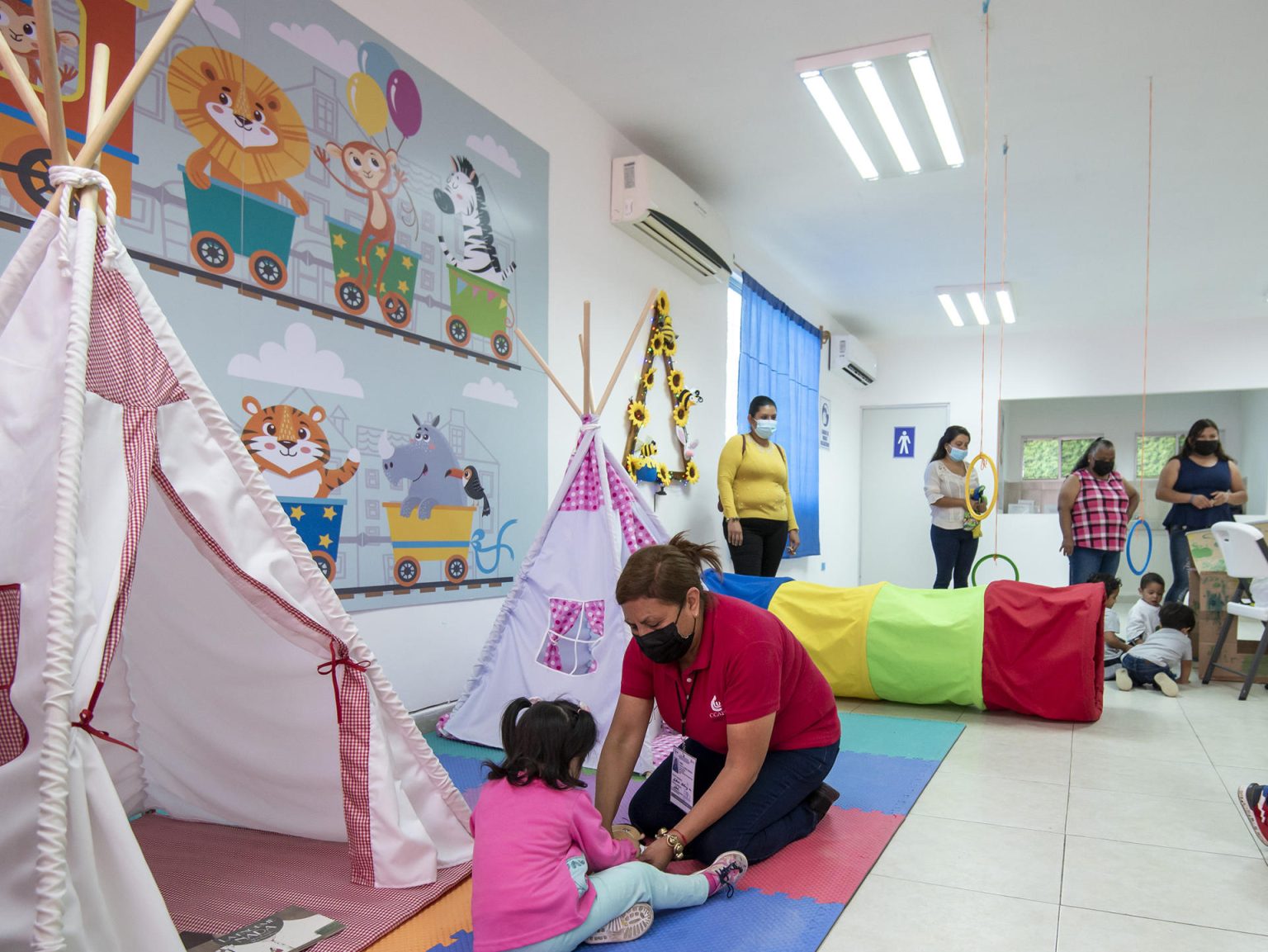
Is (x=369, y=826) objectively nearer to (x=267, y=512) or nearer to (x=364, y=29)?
(x=267, y=512)

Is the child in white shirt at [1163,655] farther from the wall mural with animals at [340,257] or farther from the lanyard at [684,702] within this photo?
the lanyard at [684,702]

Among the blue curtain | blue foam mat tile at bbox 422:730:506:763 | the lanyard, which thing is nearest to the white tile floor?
the lanyard

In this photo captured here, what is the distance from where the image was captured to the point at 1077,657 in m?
3.50

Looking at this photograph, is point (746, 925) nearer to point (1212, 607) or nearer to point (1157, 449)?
point (1212, 607)

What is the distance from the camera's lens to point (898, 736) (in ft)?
11.1

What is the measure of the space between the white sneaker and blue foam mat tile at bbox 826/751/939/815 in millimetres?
967

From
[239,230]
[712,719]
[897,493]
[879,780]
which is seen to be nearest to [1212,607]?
[879,780]

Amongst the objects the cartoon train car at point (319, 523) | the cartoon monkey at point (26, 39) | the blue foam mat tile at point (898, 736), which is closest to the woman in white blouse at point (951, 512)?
the blue foam mat tile at point (898, 736)

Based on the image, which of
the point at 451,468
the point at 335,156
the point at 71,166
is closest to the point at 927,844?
the point at 451,468

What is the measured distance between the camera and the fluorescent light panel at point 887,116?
3.76 meters

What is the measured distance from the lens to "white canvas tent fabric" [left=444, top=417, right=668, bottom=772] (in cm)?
Answer: 300

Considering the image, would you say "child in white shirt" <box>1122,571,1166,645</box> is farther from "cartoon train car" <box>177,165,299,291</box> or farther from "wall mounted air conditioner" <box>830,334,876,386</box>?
"cartoon train car" <box>177,165,299,291</box>

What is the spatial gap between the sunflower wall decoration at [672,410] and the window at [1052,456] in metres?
6.55

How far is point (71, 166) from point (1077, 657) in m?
3.55
